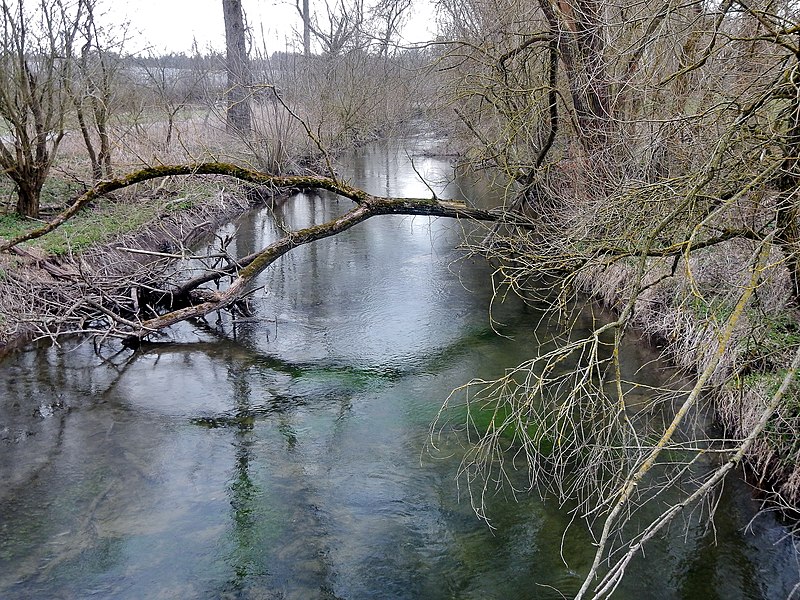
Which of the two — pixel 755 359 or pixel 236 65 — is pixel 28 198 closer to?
pixel 236 65

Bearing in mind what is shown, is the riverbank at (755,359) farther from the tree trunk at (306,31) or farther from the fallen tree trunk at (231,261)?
the tree trunk at (306,31)

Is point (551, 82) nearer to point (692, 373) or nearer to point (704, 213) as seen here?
Answer: point (692, 373)

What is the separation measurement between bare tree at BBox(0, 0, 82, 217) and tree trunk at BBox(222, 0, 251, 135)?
498 centimetres

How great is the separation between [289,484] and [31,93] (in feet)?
25.4

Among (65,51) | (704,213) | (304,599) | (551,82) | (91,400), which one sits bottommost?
(304,599)

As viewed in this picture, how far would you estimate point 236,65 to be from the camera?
16703mm

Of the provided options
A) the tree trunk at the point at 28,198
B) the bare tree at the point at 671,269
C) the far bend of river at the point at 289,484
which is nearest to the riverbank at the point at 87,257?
the tree trunk at the point at 28,198

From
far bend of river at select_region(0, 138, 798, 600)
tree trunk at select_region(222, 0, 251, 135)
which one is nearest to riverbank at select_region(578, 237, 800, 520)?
far bend of river at select_region(0, 138, 798, 600)

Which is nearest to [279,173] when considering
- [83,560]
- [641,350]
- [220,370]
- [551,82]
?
[551,82]

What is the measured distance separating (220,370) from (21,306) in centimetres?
255

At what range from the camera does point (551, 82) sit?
9977mm

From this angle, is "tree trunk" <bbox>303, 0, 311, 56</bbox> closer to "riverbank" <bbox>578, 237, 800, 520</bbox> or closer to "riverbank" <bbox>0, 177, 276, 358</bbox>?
"riverbank" <bbox>0, 177, 276, 358</bbox>

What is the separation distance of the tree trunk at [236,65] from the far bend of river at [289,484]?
8.54 metres

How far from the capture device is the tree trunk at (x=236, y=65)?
646 inches
